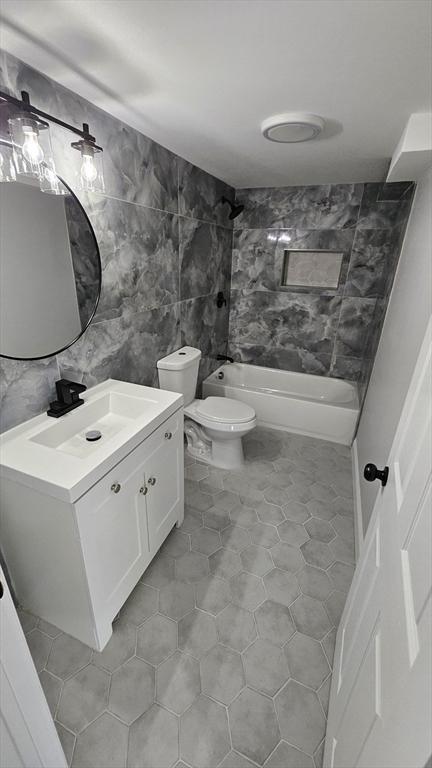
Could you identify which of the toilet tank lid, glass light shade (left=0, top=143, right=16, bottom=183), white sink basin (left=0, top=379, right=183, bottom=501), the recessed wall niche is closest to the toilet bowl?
the toilet tank lid

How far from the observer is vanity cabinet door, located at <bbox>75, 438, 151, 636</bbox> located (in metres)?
1.19

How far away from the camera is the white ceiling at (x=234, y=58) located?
3.01 feet

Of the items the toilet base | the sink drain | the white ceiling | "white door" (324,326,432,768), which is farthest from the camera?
the toilet base

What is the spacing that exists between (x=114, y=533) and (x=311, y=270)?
2.87m

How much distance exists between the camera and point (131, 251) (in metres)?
1.92

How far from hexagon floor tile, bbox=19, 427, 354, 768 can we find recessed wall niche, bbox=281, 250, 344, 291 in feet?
6.86

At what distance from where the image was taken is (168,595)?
1619 millimetres

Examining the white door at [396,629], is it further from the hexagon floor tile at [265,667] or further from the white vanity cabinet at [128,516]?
the white vanity cabinet at [128,516]

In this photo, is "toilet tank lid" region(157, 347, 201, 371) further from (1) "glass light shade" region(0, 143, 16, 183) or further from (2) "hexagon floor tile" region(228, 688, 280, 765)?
(2) "hexagon floor tile" region(228, 688, 280, 765)

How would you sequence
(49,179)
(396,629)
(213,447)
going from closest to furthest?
(396,629) → (49,179) → (213,447)

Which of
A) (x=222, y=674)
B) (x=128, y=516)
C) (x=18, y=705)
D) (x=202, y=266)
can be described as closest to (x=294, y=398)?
(x=202, y=266)

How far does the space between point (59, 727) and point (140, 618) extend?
16.8 inches

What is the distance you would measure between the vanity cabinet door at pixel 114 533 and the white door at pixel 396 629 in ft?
2.97

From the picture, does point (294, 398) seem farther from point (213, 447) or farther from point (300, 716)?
point (300, 716)
